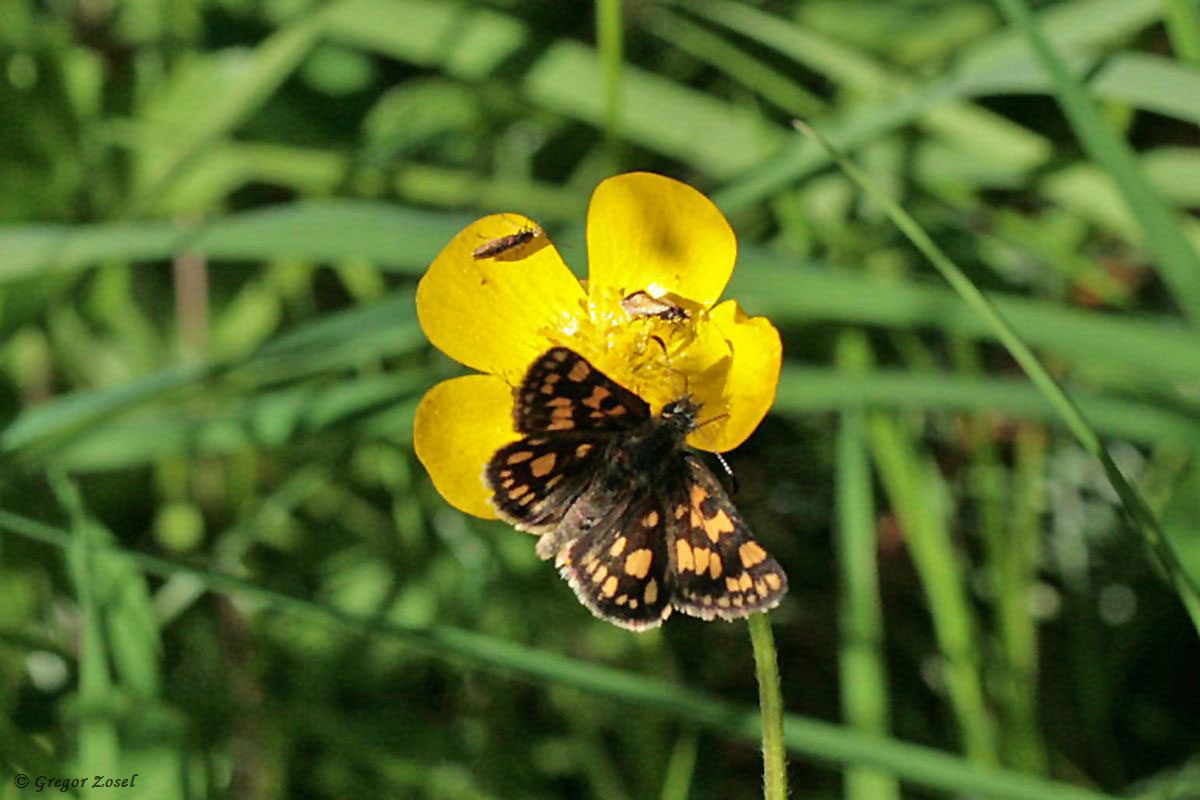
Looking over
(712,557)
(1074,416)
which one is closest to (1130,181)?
(1074,416)

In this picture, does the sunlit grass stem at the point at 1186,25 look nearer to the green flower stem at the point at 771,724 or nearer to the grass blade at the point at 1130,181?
the grass blade at the point at 1130,181

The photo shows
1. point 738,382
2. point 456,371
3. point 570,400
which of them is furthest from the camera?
point 456,371

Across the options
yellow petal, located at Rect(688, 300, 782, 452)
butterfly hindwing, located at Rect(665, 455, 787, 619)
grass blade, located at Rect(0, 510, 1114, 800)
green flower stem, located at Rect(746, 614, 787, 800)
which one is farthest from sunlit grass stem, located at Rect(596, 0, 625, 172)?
green flower stem, located at Rect(746, 614, 787, 800)

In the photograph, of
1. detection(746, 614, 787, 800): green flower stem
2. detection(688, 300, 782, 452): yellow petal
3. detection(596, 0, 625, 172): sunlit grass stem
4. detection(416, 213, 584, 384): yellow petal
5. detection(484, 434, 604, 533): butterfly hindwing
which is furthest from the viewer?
detection(596, 0, 625, 172): sunlit grass stem

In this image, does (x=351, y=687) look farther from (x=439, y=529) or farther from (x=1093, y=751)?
(x=1093, y=751)

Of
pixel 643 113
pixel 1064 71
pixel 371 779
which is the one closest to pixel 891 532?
pixel 643 113

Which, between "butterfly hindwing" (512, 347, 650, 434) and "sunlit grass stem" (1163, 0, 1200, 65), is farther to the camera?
"sunlit grass stem" (1163, 0, 1200, 65)

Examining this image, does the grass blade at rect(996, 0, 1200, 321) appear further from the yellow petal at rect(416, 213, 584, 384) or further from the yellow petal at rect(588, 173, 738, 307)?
the yellow petal at rect(416, 213, 584, 384)

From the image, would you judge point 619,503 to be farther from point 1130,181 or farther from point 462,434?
point 1130,181
